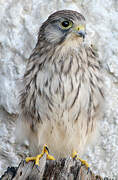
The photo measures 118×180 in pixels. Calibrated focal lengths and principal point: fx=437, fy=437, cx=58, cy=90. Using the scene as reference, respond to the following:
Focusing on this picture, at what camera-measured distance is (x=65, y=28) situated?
3.61 m

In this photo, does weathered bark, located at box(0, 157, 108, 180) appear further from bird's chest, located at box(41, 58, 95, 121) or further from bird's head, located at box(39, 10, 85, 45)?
bird's head, located at box(39, 10, 85, 45)

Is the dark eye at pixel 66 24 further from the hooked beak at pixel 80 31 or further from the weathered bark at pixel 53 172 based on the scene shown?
the weathered bark at pixel 53 172

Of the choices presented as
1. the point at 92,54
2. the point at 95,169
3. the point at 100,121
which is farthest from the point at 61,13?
the point at 95,169

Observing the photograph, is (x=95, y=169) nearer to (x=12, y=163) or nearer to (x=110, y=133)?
(x=110, y=133)

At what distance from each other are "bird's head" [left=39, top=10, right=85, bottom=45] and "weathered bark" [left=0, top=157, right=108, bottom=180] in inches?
44.9

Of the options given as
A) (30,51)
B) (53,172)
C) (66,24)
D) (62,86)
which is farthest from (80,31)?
(53,172)

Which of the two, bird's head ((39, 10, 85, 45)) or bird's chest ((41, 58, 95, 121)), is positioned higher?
bird's head ((39, 10, 85, 45))

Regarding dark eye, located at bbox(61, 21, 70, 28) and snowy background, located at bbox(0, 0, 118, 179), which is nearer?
dark eye, located at bbox(61, 21, 70, 28)

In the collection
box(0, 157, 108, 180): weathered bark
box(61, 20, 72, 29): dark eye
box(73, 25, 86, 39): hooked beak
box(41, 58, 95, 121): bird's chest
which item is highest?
box(61, 20, 72, 29): dark eye

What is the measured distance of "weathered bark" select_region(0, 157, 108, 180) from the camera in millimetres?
2836

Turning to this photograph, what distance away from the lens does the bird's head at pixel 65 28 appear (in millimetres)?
3545

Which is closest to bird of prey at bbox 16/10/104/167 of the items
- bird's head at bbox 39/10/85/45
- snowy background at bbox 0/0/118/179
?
bird's head at bbox 39/10/85/45

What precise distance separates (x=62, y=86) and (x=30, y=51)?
0.95 meters

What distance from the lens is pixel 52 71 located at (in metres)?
3.63
